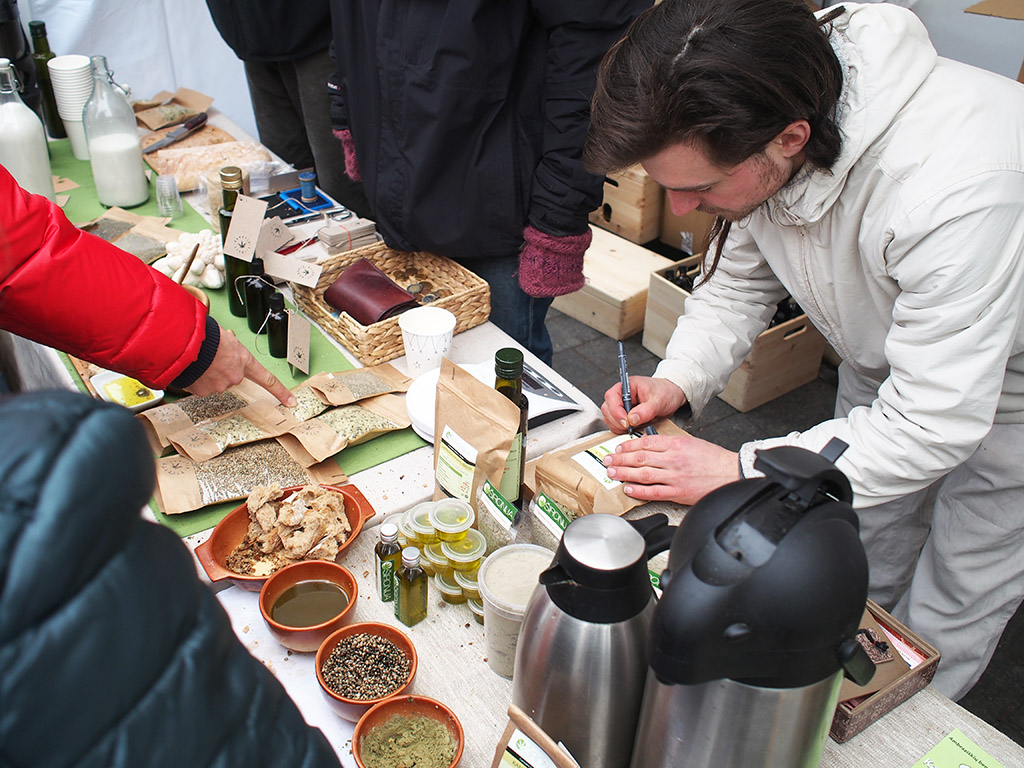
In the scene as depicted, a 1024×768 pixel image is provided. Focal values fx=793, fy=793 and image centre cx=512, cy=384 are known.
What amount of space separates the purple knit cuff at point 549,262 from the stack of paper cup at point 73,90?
1.69 meters

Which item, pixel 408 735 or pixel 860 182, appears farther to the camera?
pixel 860 182

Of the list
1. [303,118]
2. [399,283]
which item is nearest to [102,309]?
[399,283]

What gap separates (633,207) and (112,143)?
239 centimetres

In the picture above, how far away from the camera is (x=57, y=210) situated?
1435 mm

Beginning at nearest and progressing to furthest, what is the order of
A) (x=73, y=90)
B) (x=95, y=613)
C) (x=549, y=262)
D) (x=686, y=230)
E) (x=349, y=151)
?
(x=95, y=613) → (x=549, y=262) → (x=349, y=151) → (x=73, y=90) → (x=686, y=230)

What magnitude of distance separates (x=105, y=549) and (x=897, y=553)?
181cm

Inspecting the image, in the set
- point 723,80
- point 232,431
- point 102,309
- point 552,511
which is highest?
point 723,80

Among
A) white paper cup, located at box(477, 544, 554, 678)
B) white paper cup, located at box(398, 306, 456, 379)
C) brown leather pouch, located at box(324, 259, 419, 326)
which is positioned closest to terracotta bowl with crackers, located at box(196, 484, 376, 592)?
white paper cup, located at box(477, 544, 554, 678)

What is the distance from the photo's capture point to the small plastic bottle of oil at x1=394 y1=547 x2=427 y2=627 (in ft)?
3.65

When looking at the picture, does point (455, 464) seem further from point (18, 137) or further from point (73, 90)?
point (73, 90)

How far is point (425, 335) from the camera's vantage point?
66.2 inches

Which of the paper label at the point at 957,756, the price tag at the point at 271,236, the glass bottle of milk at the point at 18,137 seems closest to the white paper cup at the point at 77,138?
the glass bottle of milk at the point at 18,137

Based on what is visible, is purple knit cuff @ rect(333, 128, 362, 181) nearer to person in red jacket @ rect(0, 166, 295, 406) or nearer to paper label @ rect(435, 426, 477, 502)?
person in red jacket @ rect(0, 166, 295, 406)

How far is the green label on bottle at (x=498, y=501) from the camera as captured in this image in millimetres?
1182
